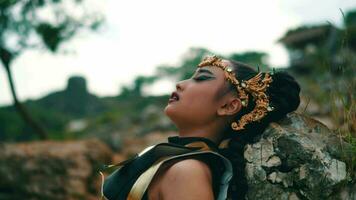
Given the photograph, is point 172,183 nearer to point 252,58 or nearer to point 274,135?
point 274,135

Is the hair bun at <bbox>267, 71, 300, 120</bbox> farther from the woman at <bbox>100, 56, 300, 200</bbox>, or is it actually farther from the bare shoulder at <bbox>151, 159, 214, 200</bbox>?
the bare shoulder at <bbox>151, 159, 214, 200</bbox>

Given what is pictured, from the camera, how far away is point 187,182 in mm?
2012

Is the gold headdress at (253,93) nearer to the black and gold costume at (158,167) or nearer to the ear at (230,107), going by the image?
the ear at (230,107)

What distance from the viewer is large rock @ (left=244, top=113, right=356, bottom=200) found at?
2.12 metres

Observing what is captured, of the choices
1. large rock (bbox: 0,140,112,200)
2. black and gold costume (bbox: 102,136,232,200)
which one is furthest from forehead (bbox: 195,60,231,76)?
large rock (bbox: 0,140,112,200)

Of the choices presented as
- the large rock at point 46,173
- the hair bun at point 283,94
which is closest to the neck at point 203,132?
the hair bun at point 283,94

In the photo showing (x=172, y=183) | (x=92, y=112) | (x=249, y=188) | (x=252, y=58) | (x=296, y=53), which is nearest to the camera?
(x=172, y=183)

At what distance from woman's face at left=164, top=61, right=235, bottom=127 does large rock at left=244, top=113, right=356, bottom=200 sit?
0.30m

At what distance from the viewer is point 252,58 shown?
105 feet

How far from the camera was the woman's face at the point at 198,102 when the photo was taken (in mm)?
2428

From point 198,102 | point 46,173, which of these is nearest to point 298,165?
point 198,102

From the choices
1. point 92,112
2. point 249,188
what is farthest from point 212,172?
point 92,112

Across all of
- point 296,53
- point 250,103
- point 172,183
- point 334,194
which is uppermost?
point 250,103

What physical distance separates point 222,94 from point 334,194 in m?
0.77
